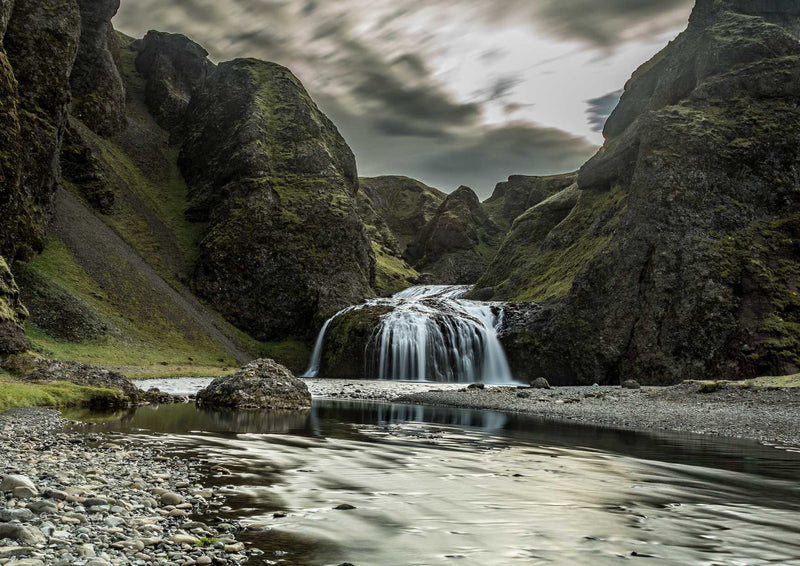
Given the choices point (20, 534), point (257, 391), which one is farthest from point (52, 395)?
point (20, 534)

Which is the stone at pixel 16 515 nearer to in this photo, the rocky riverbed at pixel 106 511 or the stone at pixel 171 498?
the rocky riverbed at pixel 106 511

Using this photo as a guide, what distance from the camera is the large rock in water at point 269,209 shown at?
86.9 meters

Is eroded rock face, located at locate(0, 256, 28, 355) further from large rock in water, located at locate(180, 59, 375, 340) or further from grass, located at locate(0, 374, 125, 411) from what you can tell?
large rock in water, located at locate(180, 59, 375, 340)

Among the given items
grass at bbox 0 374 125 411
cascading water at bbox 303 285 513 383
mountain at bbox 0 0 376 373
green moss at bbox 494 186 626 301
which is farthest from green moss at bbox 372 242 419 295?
grass at bbox 0 374 125 411

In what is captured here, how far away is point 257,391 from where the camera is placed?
1067 inches

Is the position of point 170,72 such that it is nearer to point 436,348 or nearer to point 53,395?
point 436,348

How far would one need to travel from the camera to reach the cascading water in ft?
211

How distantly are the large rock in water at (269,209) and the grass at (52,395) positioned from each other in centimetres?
6063

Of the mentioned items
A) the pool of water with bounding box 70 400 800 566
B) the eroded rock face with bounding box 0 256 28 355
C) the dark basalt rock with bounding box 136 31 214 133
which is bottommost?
the pool of water with bounding box 70 400 800 566

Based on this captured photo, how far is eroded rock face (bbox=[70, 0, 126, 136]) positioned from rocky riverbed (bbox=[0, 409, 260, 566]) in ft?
368

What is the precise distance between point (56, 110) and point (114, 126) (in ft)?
172

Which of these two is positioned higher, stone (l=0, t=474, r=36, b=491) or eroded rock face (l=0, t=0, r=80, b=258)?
eroded rock face (l=0, t=0, r=80, b=258)

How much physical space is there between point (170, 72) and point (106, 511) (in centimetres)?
15992

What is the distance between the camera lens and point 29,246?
5503cm
